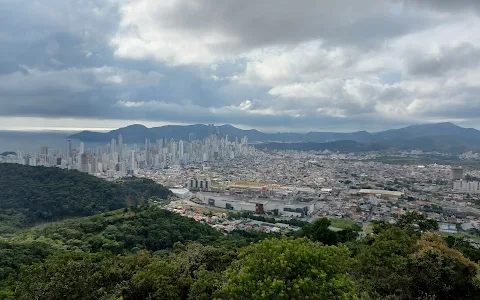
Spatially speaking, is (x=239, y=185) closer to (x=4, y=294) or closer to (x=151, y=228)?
(x=151, y=228)

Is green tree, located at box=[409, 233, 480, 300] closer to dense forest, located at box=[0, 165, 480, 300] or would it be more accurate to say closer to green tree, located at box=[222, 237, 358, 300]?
dense forest, located at box=[0, 165, 480, 300]

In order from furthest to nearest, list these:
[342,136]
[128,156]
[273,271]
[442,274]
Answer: [342,136], [128,156], [442,274], [273,271]

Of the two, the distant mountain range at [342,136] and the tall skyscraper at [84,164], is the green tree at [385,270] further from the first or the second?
the distant mountain range at [342,136]

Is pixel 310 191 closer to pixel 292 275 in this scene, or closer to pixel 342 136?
pixel 292 275

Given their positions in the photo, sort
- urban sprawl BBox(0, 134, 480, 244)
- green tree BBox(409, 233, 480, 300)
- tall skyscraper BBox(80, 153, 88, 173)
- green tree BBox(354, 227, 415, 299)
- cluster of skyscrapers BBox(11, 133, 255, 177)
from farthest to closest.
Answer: cluster of skyscrapers BBox(11, 133, 255, 177) → tall skyscraper BBox(80, 153, 88, 173) → urban sprawl BBox(0, 134, 480, 244) → green tree BBox(409, 233, 480, 300) → green tree BBox(354, 227, 415, 299)

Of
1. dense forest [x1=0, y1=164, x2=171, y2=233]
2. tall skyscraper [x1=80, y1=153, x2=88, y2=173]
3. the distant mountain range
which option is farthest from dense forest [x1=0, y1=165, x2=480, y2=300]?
the distant mountain range

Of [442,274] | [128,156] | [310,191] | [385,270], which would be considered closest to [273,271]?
[385,270]

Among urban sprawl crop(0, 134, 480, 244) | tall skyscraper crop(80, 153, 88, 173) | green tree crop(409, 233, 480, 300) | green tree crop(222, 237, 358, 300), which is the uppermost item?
green tree crop(222, 237, 358, 300)

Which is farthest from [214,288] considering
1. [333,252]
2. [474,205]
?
[474,205]

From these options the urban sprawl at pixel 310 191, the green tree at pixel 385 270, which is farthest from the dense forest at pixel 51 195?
the green tree at pixel 385 270
